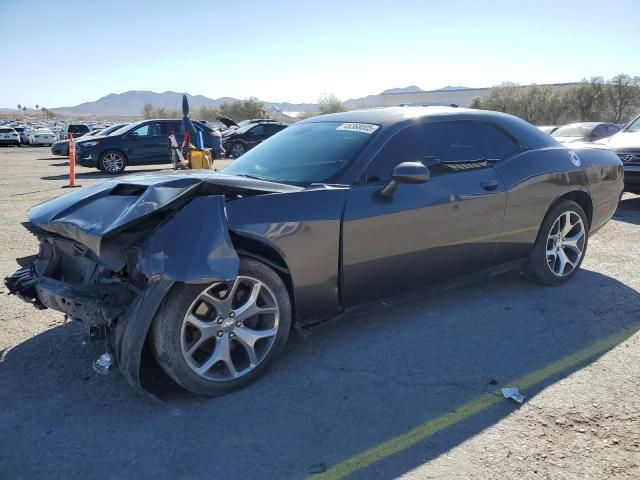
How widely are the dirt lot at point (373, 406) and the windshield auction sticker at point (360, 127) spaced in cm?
144

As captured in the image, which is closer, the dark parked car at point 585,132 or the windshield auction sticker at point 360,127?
the windshield auction sticker at point 360,127

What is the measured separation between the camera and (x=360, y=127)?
3904mm

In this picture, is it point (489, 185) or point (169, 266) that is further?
point (489, 185)

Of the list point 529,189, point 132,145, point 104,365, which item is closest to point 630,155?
point 529,189

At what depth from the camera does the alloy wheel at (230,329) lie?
293 centimetres

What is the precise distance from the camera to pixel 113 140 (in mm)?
15414

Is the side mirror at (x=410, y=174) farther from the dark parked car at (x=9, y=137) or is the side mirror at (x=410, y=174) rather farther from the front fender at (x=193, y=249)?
the dark parked car at (x=9, y=137)

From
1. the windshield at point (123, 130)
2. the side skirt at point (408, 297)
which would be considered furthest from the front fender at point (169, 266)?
the windshield at point (123, 130)

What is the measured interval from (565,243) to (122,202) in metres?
3.85

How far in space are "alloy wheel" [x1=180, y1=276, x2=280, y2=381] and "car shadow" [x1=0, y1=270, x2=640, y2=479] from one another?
0.18m

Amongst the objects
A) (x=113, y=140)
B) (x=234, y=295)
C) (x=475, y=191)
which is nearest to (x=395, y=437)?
(x=234, y=295)

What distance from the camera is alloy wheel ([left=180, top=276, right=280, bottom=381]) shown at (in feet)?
9.60

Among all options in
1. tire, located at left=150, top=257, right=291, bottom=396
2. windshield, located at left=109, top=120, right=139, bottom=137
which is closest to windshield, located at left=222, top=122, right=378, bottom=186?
tire, located at left=150, top=257, right=291, bottom=396

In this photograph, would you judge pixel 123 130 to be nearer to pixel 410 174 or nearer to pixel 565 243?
pixel 565 243
